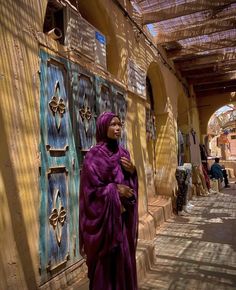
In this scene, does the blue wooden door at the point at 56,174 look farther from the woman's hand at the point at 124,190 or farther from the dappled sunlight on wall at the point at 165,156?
the dappled sunlight on wall at the point at 165,156

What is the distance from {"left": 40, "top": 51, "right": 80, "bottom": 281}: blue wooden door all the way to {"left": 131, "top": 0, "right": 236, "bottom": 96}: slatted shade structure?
9.70 feet

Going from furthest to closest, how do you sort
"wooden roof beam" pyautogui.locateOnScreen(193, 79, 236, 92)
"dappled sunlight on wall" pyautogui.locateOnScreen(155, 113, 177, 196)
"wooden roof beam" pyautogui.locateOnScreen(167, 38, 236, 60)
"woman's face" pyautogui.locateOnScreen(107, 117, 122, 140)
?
"wooden roof beam" pyautogui.locateOnScreen(193, 79, 236, 92)
"dappled sunlight on wall" pyautogui.locateOnScreen(155, 113, 177, 196)
"wooden roof beam" pyautogui.locateOnScreen(167, 38, 236, 60)
"woman's face" pyautogui.locateOnScreen(107, 117, 122, 140)

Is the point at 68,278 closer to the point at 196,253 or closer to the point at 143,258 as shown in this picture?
the point at 143,258

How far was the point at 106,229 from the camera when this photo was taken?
2.18 metres

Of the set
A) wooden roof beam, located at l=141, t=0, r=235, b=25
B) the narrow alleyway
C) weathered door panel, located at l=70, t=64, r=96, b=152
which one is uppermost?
wooden roof beam, located at l=141, t=0, r=235, b=25

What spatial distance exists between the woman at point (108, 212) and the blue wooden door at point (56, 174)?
1.79 feet

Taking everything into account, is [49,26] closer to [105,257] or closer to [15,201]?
[15,201]

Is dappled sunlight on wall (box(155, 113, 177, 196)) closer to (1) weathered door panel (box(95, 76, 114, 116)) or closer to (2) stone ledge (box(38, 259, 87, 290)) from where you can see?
(1) weathered door panel (box(95, 76, 114, 116))

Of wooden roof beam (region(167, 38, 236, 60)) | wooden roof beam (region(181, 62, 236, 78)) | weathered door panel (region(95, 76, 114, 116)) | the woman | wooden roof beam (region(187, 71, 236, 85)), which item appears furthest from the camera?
wooden roof beam (region(187, 71, 236, 85))

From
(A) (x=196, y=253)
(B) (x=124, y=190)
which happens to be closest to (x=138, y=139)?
(A) (x=196, y=253)

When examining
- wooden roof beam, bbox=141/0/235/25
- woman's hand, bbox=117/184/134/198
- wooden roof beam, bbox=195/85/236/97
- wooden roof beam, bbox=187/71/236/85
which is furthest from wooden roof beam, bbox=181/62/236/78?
woman's hand, bbox=117/184/134/198

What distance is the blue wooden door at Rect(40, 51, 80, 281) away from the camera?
2.75 meters

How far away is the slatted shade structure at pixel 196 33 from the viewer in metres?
5.25

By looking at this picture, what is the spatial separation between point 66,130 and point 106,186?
1151mm
